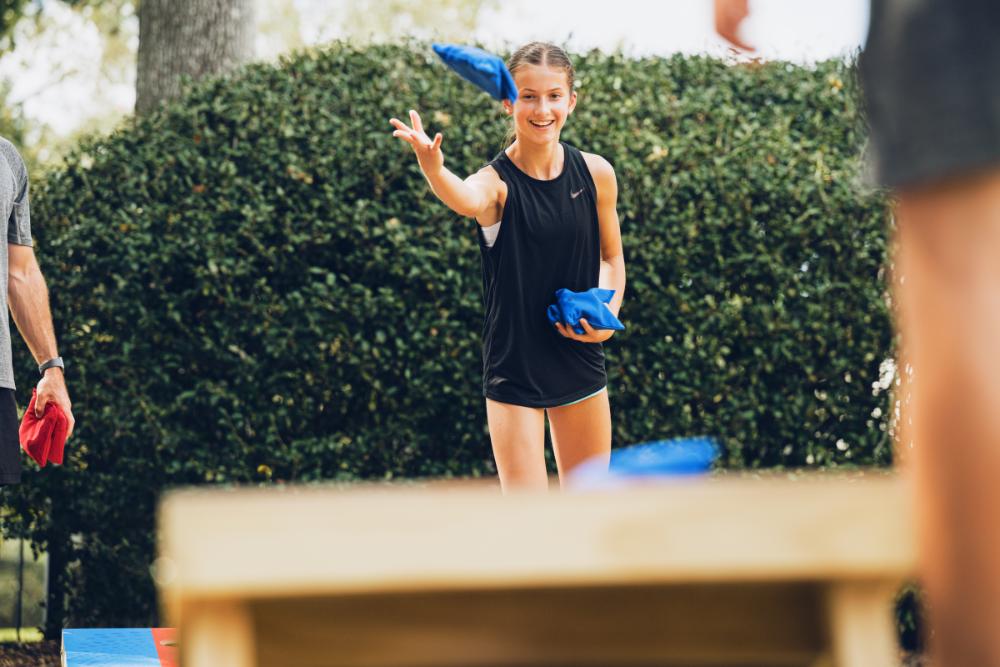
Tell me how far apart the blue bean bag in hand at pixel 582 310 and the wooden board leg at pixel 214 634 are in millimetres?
2596

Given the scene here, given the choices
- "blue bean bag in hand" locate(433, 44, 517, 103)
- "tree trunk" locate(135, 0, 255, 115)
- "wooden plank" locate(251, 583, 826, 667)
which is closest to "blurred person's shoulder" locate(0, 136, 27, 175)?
"blue bean bag in hand" locate(433, 44, 517, 103)

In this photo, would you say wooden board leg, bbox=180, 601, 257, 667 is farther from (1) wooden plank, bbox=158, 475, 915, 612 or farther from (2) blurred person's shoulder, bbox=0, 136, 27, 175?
(2) blurred person's shoulder, bbox=0, 136, 27, 175

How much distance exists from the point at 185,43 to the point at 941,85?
5841mm

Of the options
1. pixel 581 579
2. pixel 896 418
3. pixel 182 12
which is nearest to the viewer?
pixel 581 579

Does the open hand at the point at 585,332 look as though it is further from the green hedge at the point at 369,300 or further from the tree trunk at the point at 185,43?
the tree trunk at the point at 185,43

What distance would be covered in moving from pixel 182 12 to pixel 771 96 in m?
3.22

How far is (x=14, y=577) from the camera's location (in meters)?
6.81

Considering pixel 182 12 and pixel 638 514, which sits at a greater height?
pixel 182 12

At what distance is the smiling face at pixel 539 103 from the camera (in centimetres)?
391

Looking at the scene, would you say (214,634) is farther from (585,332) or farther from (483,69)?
(483,69)

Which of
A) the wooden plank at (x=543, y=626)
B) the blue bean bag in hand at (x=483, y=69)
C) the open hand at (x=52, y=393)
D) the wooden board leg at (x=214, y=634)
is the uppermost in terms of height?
the blue bean bag in hand at (x=483, y=69)

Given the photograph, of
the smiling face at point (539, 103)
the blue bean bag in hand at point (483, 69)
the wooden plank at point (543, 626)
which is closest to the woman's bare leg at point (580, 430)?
the smiling face at point (539, 103)

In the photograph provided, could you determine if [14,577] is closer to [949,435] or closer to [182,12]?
[182,12]

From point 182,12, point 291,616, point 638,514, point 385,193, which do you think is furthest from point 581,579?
point 182,12
